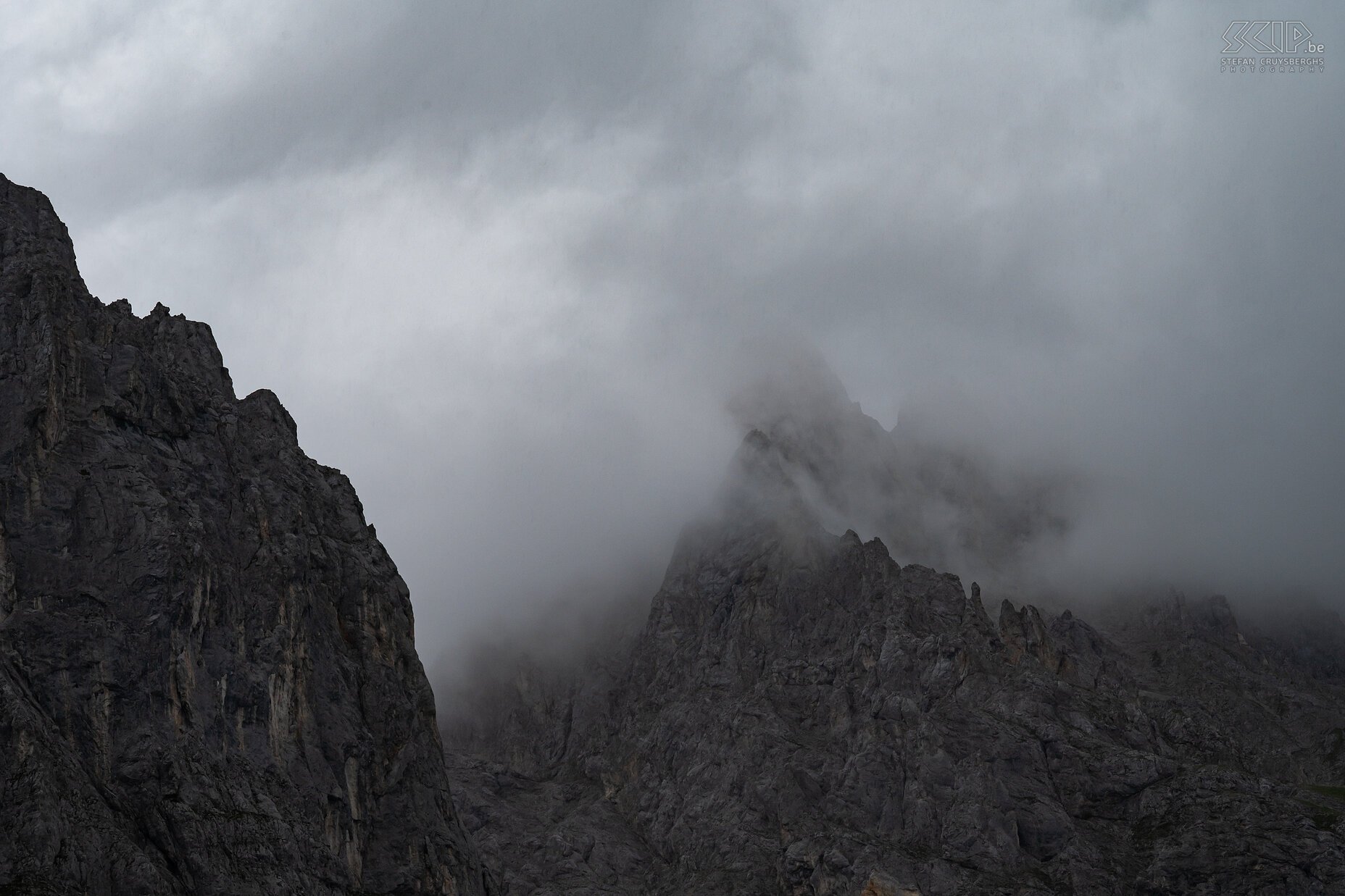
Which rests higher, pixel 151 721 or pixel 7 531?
pixel 7 531

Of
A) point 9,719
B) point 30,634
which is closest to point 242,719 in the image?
point 30,634

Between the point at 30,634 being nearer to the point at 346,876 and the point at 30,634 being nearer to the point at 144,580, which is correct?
the point at 144,580

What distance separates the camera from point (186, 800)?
572ft

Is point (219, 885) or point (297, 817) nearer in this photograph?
point (219, 885)

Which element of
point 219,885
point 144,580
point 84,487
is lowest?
point 219,885

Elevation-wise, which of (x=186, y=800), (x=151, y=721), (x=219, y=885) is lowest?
(x=219, y=885)

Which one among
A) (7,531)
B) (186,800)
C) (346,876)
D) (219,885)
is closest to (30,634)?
(7,531)

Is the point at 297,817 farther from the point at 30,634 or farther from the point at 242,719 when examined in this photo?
the point at 30,634

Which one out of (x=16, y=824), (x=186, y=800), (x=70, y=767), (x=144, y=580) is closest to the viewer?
(x=16, y=824)

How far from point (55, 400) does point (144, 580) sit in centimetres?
2931

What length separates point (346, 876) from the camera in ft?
643

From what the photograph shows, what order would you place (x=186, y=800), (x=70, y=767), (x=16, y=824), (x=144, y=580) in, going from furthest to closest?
(x=144, y=580), (x=186, y=800), (x=70, y=767), (x=16, y=824)

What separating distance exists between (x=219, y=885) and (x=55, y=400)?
7366cm

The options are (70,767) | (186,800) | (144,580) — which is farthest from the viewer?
(144,580)
